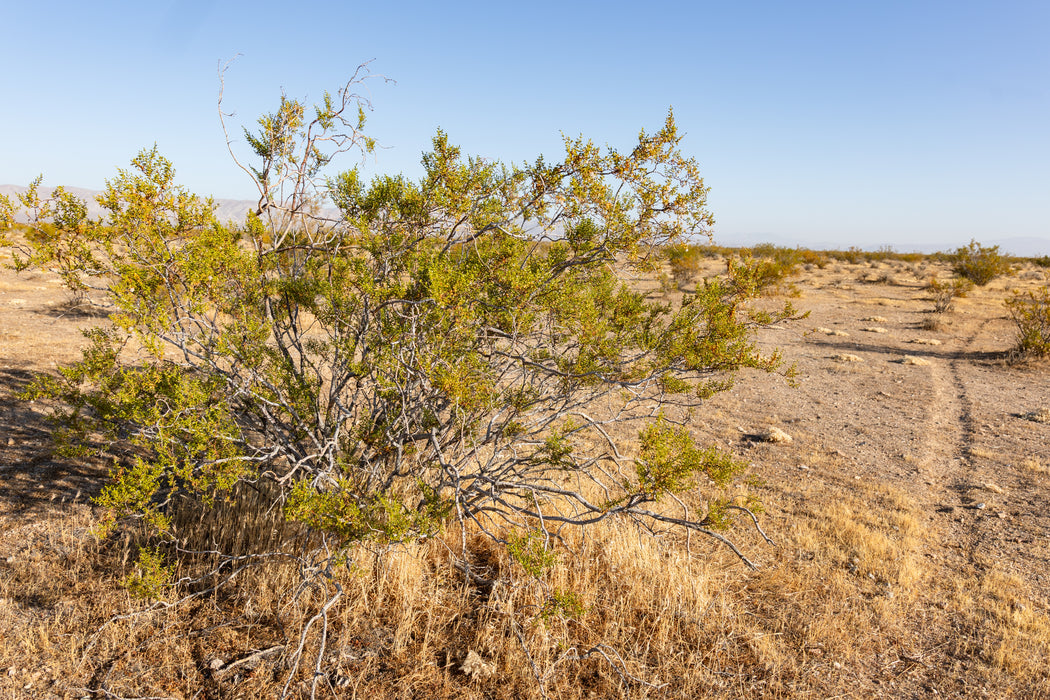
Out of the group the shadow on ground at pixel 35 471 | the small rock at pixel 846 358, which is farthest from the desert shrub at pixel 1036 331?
the shadow on ground at pixel 35 471

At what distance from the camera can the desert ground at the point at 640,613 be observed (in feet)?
9.14

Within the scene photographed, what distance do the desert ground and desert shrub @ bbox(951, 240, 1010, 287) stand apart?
18.9 metres

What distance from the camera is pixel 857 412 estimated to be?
8211 millimetres

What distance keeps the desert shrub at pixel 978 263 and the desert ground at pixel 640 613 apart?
18906 millimetres

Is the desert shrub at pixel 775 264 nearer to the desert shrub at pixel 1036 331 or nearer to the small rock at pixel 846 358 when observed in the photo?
the small rock at pixel 846 358

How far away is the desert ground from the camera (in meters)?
2.79

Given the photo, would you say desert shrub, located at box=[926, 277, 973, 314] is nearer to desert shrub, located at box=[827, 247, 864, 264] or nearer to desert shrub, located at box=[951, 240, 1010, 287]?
desert shrub, located at box=[951, 240, 1010, 287]

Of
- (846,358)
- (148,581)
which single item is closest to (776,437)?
(846,358)

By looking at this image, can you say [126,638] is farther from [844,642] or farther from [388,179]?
[844,642]

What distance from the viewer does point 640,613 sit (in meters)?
3.36

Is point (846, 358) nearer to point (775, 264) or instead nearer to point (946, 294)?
point (946, 294)

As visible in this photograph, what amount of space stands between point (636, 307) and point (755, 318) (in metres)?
0.86

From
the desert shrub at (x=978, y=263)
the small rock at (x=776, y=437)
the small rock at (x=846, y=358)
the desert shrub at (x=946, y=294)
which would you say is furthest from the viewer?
the desert shrub at (x=978, y=263)

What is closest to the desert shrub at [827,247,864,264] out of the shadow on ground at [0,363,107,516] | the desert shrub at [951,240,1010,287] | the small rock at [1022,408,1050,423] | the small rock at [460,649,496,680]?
the desert shrub at [951,240,1010,287]
